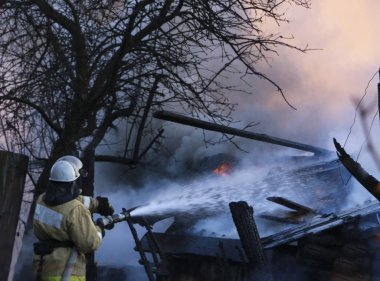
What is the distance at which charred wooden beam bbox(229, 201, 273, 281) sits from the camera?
597 centimetres

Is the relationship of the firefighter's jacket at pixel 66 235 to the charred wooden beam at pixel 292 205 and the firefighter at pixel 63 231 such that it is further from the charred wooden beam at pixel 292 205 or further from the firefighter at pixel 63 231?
the charred wooden beam at pixel 292 205

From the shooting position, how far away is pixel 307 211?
7.67m

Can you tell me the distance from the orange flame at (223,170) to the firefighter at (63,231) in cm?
639

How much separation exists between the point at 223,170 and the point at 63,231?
6796 mm

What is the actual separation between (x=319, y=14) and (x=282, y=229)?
8.32m

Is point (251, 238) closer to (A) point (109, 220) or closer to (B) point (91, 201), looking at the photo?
(A) point (109, 220)

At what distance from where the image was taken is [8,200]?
231 inches

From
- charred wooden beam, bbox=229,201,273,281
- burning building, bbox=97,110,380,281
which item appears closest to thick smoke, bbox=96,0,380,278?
burning building, bbox=97,110,380,281

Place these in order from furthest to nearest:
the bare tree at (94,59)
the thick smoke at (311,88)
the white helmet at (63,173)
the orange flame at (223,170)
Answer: the thick smoke at (311,88) → the orange flame at (223,170) → the bare tree at (94,59) → the white helmet at (63,173)

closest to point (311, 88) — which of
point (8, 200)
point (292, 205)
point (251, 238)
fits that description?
point (292, 205)

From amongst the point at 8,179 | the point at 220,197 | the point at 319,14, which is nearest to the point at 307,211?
the point at 220,197

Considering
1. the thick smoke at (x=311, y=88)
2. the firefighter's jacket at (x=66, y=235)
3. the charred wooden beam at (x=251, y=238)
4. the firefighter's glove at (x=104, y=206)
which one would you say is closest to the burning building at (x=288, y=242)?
the charred wooden beam at (x=251, y=238)

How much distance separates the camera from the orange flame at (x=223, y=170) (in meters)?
11.1

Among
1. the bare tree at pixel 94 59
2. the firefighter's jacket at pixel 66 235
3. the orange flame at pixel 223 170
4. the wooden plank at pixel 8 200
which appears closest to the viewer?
the firefighter's jacket at pixel 66 235
